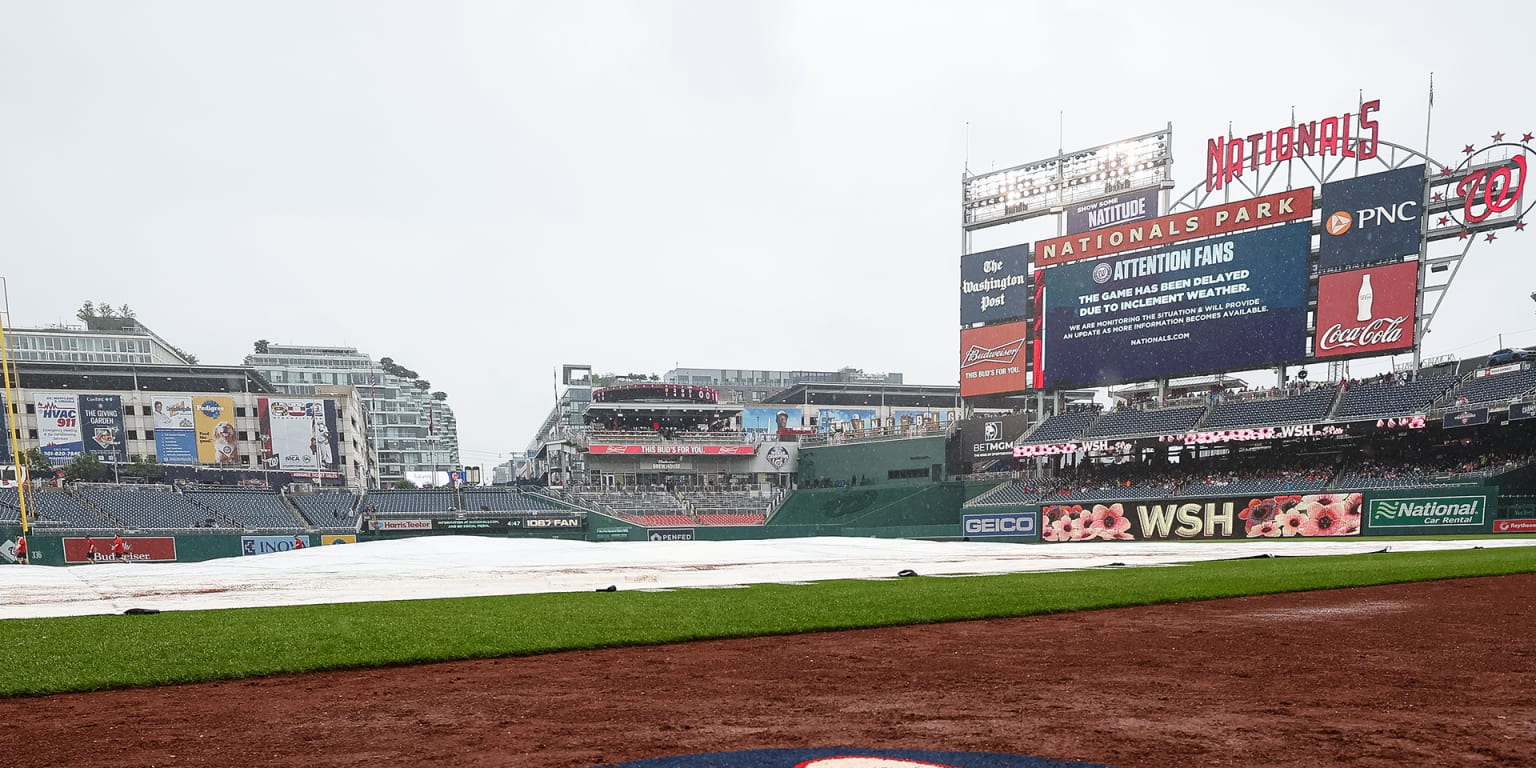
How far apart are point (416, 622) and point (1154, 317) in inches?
1630

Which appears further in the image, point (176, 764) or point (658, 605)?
point (658, 605)

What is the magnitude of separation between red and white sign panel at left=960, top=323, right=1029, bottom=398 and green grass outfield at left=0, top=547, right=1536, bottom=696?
109 feet

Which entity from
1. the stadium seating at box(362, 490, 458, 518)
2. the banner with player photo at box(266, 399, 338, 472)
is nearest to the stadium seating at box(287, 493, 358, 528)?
the stadium seating at box(362, 490, 458, 518)

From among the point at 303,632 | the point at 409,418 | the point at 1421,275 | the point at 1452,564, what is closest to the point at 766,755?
the point at 303,632

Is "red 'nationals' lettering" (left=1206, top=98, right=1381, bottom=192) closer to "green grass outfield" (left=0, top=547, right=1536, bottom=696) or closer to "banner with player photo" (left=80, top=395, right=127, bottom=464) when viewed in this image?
"green grass outfield" (left=0, top=547, right=1536, bottom=696)

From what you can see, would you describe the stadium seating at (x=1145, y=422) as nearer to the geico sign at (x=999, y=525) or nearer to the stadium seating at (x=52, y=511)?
the geico sign at (x=999, y=525)

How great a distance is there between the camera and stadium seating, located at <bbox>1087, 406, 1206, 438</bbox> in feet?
141

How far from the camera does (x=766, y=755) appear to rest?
13.6ft

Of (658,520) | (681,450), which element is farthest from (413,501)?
(681,450)

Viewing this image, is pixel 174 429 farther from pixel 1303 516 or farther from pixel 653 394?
pixel 1303 516

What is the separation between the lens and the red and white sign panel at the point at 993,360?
48281 millimetres

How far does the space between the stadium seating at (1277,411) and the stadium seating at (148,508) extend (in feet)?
165

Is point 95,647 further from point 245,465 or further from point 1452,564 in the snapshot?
point 245,465

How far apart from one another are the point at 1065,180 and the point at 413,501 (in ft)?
139
